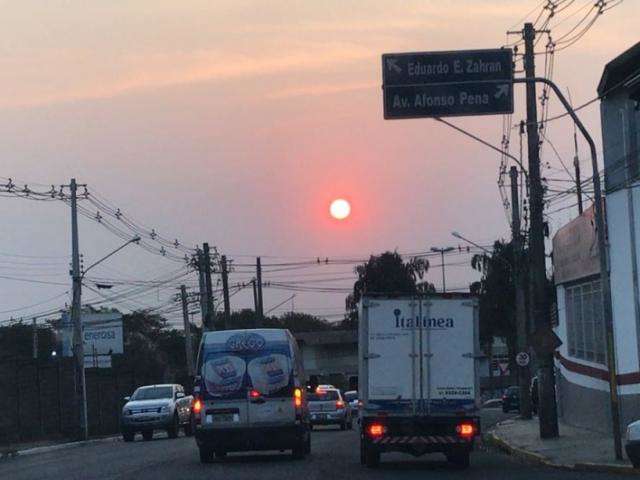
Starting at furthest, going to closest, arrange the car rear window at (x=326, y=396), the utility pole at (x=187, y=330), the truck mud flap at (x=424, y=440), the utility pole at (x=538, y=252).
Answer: the utility pole at (x=187, y=330) < the car rear window at (x=326, y=396) < the utility pole at (x=538, y=252) < the truck mud flap at (x=424, y=440)

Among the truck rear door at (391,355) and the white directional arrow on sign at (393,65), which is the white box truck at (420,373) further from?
the white directional arrow on sign at (393,65)

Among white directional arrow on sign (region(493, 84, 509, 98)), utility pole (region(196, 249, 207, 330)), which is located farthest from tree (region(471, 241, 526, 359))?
white directional arrow on sign (region(493, 84, 509, 98))

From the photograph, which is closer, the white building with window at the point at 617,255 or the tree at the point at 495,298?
the white building with window at the point at 617,255

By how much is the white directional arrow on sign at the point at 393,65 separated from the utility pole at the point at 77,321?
28.0m

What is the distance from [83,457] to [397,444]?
10.9 metres

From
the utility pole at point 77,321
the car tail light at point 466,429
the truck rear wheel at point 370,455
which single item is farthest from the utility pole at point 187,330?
the car tail light at point 466,429

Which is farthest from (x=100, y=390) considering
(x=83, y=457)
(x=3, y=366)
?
(x=83, y=457)

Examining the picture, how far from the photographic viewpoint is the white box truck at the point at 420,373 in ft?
78.4

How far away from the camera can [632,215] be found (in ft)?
101

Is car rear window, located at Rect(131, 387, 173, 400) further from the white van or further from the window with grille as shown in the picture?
the white van

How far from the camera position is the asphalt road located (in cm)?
2227

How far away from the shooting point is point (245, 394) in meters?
26.2

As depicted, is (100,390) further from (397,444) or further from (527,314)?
(397,444)

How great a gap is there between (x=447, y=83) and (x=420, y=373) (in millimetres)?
5732
